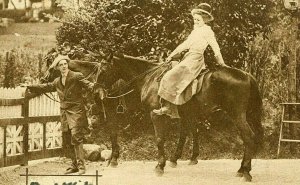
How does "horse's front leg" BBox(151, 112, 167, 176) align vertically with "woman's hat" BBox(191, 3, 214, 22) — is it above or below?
below

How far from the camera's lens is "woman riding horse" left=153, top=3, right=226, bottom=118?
5.87 m

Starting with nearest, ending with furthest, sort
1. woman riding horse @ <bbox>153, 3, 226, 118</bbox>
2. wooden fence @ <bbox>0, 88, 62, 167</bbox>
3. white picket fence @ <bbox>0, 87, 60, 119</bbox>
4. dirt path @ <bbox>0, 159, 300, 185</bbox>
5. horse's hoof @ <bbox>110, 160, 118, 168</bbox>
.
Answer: dirt path @ <bbox>0, 159, 300, 185</bbox> → woman riding horse @ <bbox>153, 3, 226, 118</bbox> → wooden fence @ <bbox>0, 88, 62, 167</bbox> → white picket fence @ <bbox>0, 87, 60, 119</bbox> → horse's hoof @ <bbox>110, 160, 118, 168</bbox>

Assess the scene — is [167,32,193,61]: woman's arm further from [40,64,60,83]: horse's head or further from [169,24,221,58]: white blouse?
[40,64,60,83]: horse's head

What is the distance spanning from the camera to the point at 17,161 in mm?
6223

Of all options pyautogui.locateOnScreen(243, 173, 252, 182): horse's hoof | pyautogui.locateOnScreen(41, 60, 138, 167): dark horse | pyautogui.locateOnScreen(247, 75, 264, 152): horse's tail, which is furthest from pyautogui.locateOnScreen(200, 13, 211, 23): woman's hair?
pyautogui.locateOnScreen(243, 173, 252, 182): horse's hoof

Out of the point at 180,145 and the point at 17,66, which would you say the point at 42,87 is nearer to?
the point at 17,66

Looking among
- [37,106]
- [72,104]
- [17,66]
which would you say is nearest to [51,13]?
[17,66]

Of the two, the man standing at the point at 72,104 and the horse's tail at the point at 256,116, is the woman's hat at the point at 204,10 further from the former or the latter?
the man standing at the point at 72,104

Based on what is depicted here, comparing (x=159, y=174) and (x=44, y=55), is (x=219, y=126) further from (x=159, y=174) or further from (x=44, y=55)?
(x=44, y=55)

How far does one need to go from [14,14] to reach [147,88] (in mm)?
1516

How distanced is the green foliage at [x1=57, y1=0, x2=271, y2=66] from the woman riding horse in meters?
0.14

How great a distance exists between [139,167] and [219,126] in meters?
0.95

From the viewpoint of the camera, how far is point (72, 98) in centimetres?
588

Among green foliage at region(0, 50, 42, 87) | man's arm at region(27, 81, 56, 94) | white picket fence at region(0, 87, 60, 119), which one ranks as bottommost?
white picket fence at region(0, 87, 60, 119)
